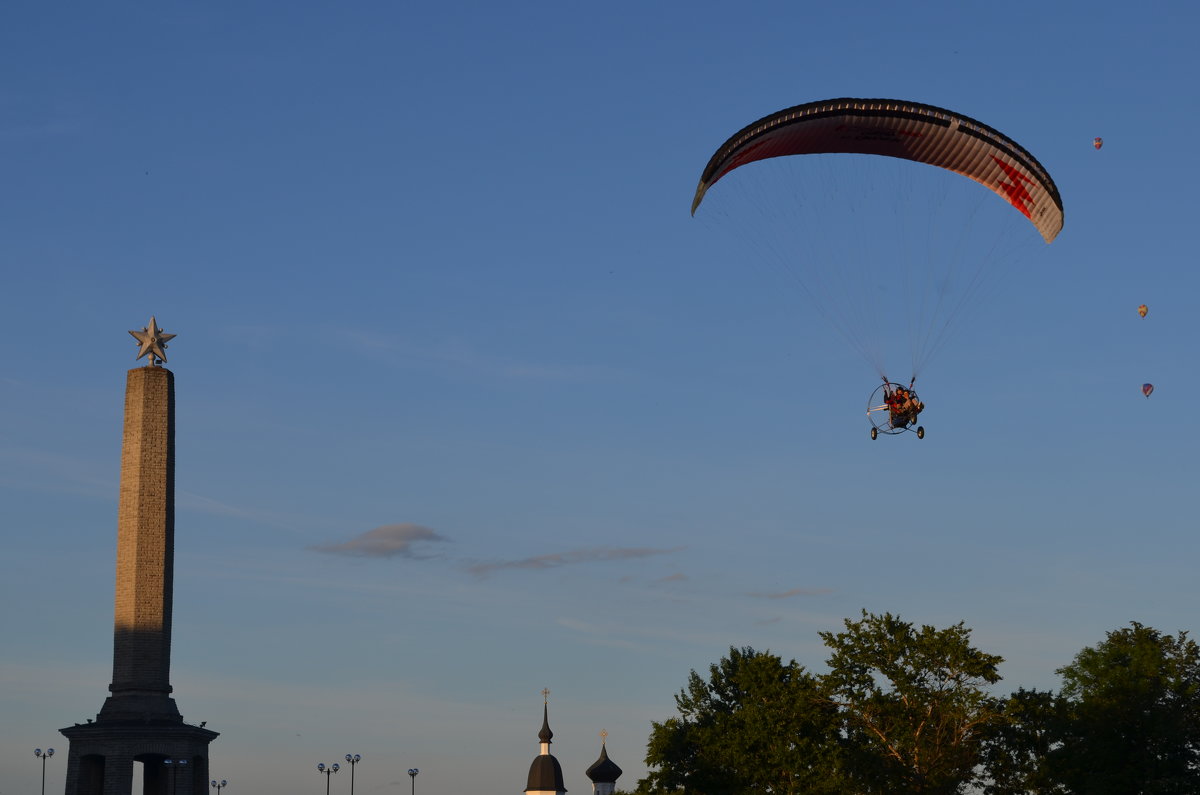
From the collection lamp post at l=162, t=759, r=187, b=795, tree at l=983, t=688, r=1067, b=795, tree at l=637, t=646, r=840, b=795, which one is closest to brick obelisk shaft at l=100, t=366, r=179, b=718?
lamp post at l=162, t=759, r=187, b=795

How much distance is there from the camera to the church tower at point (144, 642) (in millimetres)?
106938

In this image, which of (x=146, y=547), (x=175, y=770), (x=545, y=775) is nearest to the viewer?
(x=175, y=770)

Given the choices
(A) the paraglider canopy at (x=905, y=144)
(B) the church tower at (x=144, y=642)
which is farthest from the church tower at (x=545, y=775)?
(A) the paraglider canopy at (x=905, y=144)

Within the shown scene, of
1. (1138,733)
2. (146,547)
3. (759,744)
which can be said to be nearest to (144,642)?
(146,547)

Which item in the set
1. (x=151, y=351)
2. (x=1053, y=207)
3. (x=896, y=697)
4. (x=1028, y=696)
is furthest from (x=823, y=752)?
(x=151, y=351)

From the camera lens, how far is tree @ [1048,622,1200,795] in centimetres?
7431

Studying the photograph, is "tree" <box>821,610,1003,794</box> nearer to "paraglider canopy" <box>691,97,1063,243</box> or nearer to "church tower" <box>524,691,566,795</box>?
"paraglider canopy" <box>691,97,1063,243</box>

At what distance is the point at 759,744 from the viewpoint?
81.1m

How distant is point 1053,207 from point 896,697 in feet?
90.7

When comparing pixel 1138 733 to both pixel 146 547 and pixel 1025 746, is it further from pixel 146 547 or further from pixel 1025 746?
pixel 146 547

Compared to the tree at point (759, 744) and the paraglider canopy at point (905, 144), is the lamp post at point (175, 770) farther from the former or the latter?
the paraglider canopy at point (905, 144)

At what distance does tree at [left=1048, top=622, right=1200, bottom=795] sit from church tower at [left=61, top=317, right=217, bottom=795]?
193ft

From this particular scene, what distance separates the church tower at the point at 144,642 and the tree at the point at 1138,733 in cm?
5873

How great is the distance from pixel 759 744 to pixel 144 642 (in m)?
47.6
